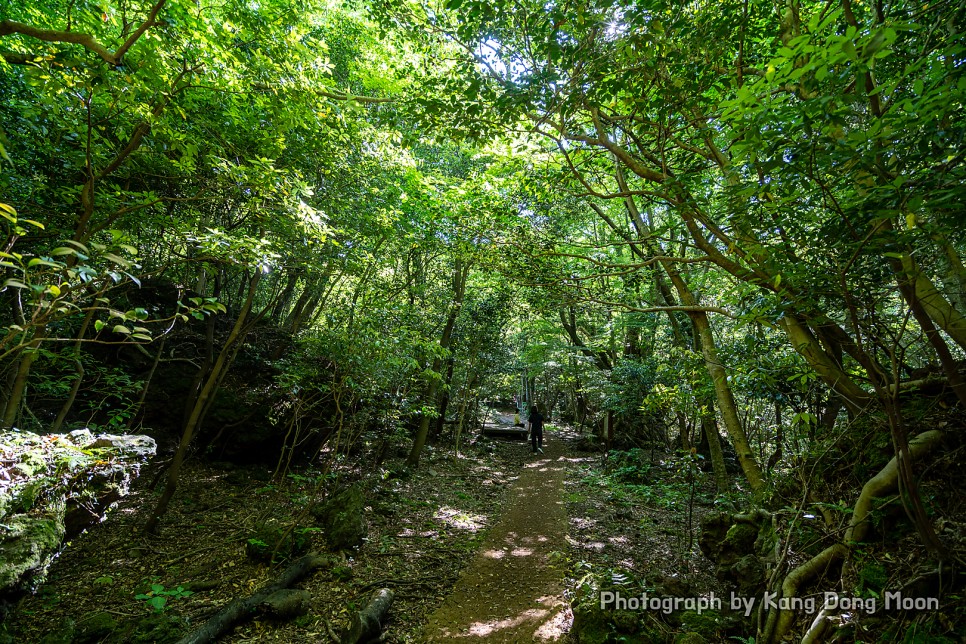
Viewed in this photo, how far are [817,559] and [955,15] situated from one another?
408cm

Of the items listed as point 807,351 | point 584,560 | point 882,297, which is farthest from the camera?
point 584,560

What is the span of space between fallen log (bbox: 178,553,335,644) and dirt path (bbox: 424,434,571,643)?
1.87 meters

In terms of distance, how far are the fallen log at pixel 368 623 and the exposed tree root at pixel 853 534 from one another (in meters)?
3.68

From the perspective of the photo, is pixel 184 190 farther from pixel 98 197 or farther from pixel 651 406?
pixel 651 406

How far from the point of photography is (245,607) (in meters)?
4.36

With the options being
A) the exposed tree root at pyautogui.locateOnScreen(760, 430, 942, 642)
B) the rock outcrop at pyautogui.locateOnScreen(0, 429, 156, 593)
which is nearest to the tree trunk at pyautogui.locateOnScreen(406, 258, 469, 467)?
the rock outcrop at pyautogui.locateOnScreen(0, 429, 156, 593)

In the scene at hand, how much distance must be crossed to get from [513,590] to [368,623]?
6.50 ft

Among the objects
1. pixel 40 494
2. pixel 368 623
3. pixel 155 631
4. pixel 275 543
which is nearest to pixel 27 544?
pixel 40 494

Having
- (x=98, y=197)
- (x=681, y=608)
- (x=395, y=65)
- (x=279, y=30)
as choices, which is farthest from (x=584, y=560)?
(x=395, y=65)

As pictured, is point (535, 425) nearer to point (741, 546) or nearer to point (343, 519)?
point (343, 519)

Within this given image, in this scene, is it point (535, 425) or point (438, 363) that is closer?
point (438, 363)

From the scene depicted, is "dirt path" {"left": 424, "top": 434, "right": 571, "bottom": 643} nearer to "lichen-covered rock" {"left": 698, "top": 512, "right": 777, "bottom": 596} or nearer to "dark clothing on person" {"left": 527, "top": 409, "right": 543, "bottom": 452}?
"lichen-covered rock" {"left": 698, "top": 512, "right": 777, "bottom": 596}

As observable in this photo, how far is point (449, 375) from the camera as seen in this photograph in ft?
44.4

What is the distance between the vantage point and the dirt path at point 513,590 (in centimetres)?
442
